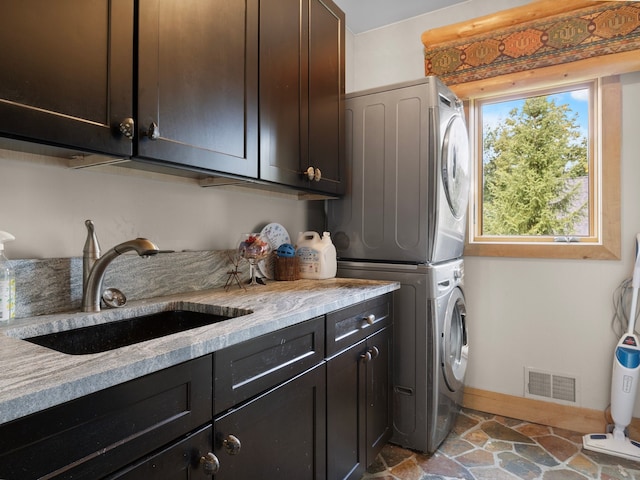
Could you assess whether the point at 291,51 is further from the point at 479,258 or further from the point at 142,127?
the point at 479,258

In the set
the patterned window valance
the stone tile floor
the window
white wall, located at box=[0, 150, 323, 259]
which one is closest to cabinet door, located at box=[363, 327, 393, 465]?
the stone tile floor

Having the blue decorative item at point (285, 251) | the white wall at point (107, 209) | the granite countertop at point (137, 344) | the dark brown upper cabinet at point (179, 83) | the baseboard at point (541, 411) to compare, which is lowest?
the baseboard at point (541, 411)

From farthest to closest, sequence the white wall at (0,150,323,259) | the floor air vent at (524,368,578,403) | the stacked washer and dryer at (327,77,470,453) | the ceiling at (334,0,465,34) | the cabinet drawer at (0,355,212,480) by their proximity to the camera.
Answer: the ceiling at (334,0,465,34), the floor air vent at (524,368,578,403), the stacked washer and dryer at (327,77,470,453), the white wall at (0,150,323,259), the cabinet drawer at (0,355,212,480)

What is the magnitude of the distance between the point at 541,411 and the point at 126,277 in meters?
2.45

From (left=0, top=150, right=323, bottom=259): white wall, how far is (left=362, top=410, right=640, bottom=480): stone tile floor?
4.55 feet

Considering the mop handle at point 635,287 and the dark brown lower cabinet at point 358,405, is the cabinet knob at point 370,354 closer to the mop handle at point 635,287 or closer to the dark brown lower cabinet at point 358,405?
the dark brown lower cabinet at point 358,405

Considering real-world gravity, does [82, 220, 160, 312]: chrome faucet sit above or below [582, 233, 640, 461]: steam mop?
above

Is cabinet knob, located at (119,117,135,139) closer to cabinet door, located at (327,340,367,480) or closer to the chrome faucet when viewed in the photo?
the chrome faucet

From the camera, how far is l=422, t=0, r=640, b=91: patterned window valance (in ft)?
6.95

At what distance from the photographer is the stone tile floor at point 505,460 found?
1879mm

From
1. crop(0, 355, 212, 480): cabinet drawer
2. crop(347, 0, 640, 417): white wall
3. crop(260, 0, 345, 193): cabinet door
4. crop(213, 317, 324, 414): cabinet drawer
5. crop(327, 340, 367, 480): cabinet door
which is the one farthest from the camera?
crop(347, 0, 640, 417): white wall

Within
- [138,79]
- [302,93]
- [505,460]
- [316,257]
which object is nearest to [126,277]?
[138,79]

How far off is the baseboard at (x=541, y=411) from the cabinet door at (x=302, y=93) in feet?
5.49

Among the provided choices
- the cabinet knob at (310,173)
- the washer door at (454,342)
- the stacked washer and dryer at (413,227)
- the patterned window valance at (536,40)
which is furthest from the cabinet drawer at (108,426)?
the patterned window valance at (536,40)
